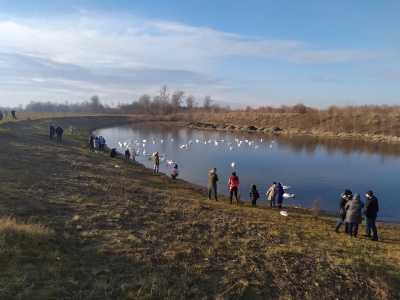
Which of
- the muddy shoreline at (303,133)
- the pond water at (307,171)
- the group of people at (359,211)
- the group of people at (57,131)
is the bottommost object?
the pond water at (307,171)

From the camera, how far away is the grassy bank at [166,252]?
635 centimetres

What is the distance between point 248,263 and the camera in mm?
7992

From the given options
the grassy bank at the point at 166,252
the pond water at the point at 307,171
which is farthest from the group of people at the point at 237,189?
the grassy bank at the point at 166,252

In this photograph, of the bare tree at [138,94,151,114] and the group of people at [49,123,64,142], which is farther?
the bare tree at [138,94,151,114]

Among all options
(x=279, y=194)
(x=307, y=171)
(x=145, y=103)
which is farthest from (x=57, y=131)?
(x=145, y=103)

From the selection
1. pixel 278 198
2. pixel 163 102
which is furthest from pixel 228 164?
pixel 163 102

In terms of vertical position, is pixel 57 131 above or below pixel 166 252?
above

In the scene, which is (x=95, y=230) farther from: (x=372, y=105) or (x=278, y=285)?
(x=372, y=105)

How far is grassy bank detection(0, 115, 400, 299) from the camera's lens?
6348 mm

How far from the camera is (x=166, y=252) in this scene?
26.2ft

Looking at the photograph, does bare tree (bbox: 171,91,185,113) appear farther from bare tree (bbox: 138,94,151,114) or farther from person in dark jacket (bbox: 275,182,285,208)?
person in dark jacket (bbox: 275,182,285,208)

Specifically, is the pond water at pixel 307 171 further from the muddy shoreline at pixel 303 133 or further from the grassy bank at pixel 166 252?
the muddy shoreline at pixel 303 133

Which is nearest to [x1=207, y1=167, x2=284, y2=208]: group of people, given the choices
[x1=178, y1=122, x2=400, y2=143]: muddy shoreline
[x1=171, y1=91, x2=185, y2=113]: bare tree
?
[x1=178, y1=122, x2=400, y2=143]: muddy shoreline

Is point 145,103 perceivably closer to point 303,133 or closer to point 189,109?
point 189,109
